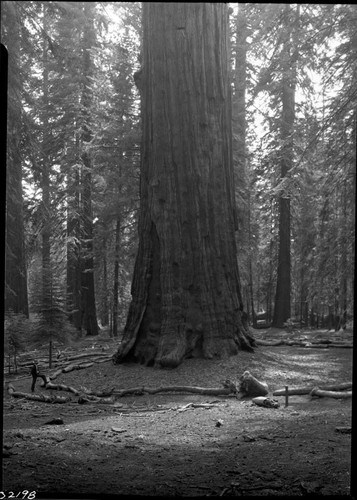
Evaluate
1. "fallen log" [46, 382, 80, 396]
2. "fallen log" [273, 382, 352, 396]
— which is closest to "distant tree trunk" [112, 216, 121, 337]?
"fallen log" [46, 382, 80, 396]

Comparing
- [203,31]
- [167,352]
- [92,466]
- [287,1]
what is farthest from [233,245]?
[287,1]

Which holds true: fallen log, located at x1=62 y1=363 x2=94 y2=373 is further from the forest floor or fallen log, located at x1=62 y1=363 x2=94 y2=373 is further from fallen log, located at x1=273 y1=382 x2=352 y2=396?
fallen log, located at x1=273 y1=382 x2=352 y2=396

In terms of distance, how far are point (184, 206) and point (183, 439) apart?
8.50ft

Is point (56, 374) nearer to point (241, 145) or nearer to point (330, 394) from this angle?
point (330, 394)

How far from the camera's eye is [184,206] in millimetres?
4840

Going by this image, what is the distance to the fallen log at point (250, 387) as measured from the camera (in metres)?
3.92

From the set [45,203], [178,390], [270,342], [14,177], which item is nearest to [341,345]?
[270,342]

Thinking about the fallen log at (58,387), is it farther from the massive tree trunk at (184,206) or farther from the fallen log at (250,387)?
the fallen log at (250,387)

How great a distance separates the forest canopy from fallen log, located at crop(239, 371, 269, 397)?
50.3 inches

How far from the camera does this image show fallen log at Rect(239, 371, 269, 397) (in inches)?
154

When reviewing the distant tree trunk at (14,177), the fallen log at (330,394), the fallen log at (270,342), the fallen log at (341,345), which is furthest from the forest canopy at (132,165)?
the fallen log at (330,394)

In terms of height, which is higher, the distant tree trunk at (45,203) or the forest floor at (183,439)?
the distant tree trunk at (45,203)

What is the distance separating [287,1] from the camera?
5.36 feet

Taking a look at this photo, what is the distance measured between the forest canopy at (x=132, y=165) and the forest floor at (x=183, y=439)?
2.97 ft
